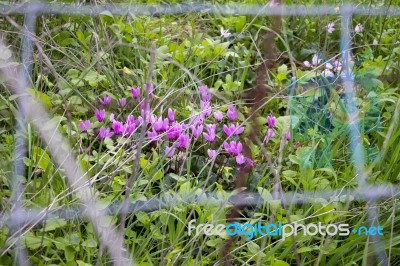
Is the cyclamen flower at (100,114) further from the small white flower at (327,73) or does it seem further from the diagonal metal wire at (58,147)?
the small white flower at (327,73)

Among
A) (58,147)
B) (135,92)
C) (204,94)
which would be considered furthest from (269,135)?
(58,147)

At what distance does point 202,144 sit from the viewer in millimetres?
1094

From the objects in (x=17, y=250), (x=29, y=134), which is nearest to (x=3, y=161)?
(x=29, y=134)

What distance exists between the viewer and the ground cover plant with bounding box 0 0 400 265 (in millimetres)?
874

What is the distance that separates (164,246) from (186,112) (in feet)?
1.03

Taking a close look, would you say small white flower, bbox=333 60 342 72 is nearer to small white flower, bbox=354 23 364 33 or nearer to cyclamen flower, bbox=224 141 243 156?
small white flower, bbox=354 23 364 33

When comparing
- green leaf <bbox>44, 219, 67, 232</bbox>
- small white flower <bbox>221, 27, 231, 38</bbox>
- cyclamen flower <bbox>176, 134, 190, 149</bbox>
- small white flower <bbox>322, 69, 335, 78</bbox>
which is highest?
small white flower <bbox>221, 27, 231, 38</bbox>

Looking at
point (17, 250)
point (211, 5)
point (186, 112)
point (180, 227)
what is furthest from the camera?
point (211, 5)

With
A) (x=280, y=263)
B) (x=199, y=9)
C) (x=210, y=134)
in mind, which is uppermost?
(x=199, y=9)

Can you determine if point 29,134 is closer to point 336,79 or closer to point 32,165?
point 32,165

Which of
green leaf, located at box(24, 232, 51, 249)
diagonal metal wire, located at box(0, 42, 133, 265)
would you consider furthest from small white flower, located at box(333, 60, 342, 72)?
green leaf, located at box(24, 232, 51, 249)

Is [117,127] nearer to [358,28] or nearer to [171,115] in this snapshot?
[171,115]

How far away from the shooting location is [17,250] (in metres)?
0.81

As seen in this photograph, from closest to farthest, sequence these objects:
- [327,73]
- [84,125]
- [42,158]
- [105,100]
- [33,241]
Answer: [33,241] → [42,158] → [84,125] → [105,100] → [327,73]
